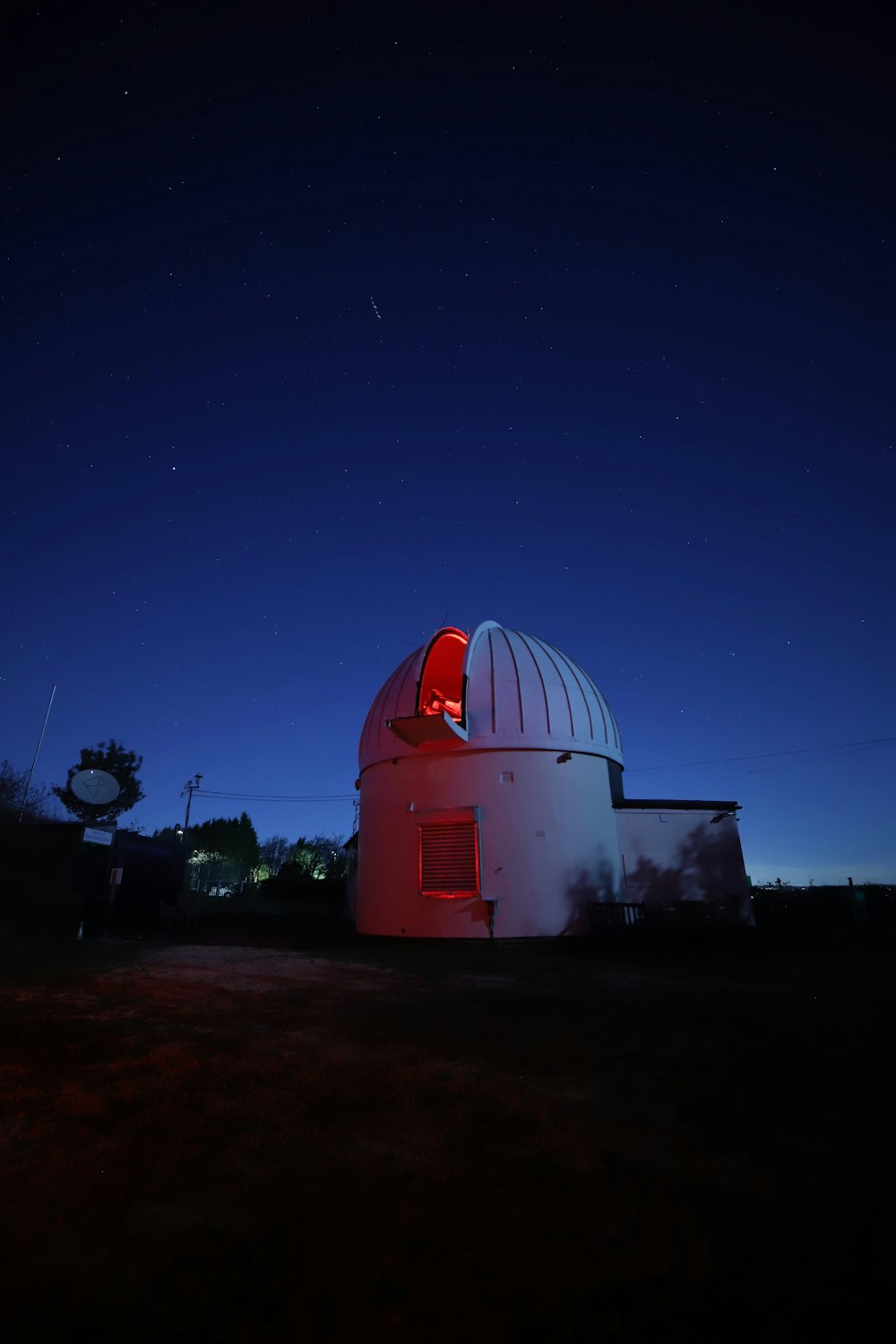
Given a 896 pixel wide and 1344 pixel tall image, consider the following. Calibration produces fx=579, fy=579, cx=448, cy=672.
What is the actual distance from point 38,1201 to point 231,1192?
2.81 feet

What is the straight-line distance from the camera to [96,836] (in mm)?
16344

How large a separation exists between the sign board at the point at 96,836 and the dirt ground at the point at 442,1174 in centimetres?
1102

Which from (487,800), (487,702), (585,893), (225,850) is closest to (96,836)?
(487,800)

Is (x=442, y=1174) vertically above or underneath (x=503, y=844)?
underneath

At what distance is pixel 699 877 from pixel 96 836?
57.3 feet

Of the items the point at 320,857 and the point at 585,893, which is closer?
the point at 585,893

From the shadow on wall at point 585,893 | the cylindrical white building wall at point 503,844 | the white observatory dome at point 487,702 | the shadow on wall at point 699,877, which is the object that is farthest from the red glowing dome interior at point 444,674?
the shadow on wall at point 699,877

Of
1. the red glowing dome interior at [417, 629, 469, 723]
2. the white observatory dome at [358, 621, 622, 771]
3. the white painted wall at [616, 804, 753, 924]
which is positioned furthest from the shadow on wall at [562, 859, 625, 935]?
the red glowing dome interior at [417, 629, 469, 723]

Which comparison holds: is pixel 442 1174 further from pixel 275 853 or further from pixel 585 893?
pixel 275 853

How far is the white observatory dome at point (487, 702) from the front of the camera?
1482 cm

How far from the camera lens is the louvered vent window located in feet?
46.7

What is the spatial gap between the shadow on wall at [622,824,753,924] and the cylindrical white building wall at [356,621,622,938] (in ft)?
4.40

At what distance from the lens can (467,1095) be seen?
3957mm

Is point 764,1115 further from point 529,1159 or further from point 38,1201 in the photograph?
point 38,1201
